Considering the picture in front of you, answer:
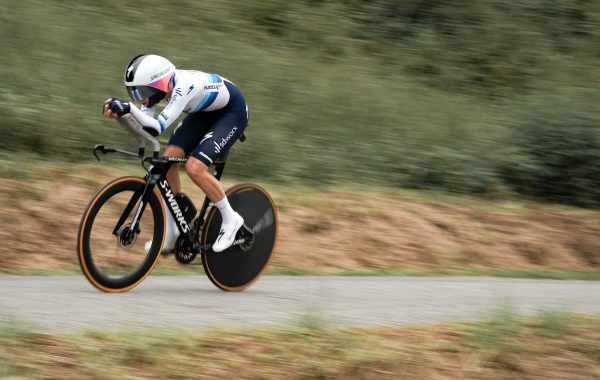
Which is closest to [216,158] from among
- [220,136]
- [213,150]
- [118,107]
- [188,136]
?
[213,150]

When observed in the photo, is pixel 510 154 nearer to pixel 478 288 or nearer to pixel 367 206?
pixel 367 206

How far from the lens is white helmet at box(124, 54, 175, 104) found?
7918 mm

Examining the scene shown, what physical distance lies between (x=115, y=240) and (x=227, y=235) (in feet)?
3.47

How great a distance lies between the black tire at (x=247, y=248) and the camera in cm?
874

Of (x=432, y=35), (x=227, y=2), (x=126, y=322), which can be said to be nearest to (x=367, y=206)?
(x=126, y=322)

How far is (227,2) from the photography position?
22.5 meters

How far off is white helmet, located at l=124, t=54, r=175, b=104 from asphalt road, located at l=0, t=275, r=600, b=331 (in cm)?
156

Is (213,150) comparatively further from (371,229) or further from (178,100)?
(371,229)

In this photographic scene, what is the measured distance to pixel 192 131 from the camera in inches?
345

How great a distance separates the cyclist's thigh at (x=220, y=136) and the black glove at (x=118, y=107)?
100cm

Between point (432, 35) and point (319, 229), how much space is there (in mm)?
12966

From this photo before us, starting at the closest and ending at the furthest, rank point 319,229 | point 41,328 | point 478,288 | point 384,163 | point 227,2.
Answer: point 41,328 < point 478,288 < point 319,229 < point 384,163 < point 227,2

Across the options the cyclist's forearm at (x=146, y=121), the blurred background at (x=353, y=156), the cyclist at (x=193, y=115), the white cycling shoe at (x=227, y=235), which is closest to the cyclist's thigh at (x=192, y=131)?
the cyclist at (x=193, y=115)

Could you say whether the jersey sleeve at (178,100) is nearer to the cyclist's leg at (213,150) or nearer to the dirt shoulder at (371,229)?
the cyclist's leg at (213,150)
